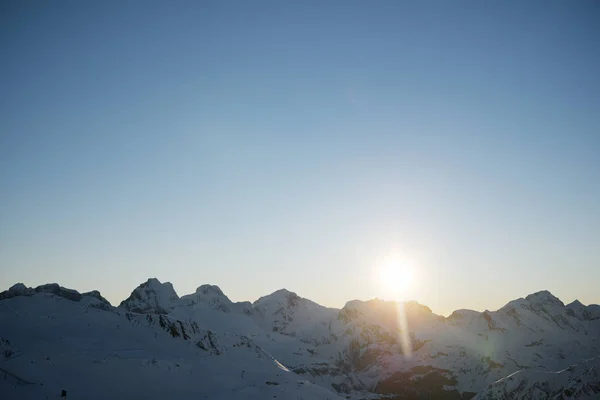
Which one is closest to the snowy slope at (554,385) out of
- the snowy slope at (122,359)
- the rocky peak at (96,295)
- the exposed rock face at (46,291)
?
the snowy slope at (122,359)

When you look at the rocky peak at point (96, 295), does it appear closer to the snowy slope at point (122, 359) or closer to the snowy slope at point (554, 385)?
the snowy slope at point (122, 359)

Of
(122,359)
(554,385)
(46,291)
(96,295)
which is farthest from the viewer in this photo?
(96,295)

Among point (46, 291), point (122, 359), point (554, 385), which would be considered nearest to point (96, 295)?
point (46, 291)

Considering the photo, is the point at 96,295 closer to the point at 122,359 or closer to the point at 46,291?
the point at 46,291

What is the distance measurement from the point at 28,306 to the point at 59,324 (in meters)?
10.1

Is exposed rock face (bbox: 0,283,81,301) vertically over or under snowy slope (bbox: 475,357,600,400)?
over

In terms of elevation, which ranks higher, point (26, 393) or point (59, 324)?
point (59, 324)

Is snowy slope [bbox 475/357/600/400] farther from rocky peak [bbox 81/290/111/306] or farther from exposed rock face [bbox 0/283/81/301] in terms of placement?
exposed rock face [bbox 0/283/81/301]

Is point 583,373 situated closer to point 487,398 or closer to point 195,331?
point 487,398

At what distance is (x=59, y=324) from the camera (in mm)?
57375

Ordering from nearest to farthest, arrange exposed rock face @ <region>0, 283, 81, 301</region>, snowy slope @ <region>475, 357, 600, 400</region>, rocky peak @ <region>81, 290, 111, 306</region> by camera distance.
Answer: snowy slope @ <region>475, 357, 600, 400</region> < exposed rock face @ <region>0, 283, 81, 301</region> < rocky peak @ <region>81, 290, 111, 306</region>

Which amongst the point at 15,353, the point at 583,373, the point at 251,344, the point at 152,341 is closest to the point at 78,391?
the point at 15,353

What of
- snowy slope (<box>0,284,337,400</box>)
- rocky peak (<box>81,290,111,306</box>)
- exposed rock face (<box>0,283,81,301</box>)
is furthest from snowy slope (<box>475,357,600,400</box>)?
exposed rock face (<box>0,283,81,301</box>)

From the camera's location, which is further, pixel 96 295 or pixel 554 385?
pixel 96 295
